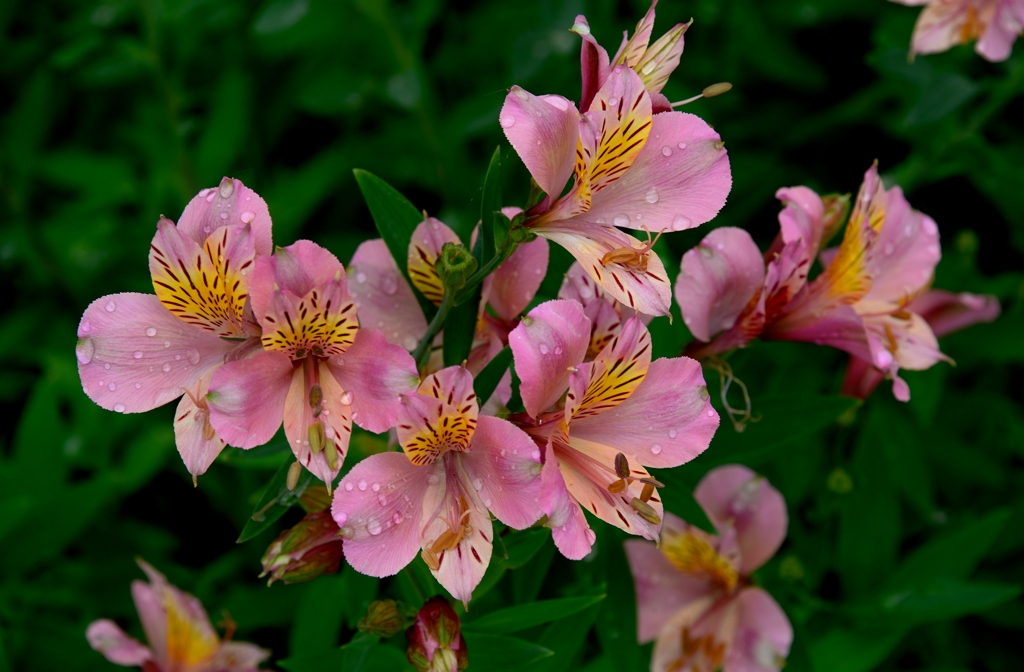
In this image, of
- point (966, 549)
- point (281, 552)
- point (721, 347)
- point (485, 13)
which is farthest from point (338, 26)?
point (966, 549)

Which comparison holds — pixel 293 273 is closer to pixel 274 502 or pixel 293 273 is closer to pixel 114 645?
pixel 274 502

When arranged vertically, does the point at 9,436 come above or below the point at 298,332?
below

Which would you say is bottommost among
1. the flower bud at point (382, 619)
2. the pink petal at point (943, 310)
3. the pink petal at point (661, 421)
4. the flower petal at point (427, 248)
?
the pink petal at point (943, 310)

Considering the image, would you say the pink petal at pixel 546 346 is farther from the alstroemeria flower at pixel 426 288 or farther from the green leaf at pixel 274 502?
the green leaf at pixel 274 502

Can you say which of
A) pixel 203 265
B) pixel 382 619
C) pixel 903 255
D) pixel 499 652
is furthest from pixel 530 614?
pixel 903 255

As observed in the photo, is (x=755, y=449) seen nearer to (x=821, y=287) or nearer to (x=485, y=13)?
(x=821, y=287)

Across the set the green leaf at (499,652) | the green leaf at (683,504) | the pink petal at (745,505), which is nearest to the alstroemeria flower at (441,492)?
the green leaf at (499,652)

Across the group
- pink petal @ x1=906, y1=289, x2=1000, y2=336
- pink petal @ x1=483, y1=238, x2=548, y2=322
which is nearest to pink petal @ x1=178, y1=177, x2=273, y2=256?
pink petal @ x1=483, y1=238, x2=548, y2=322
